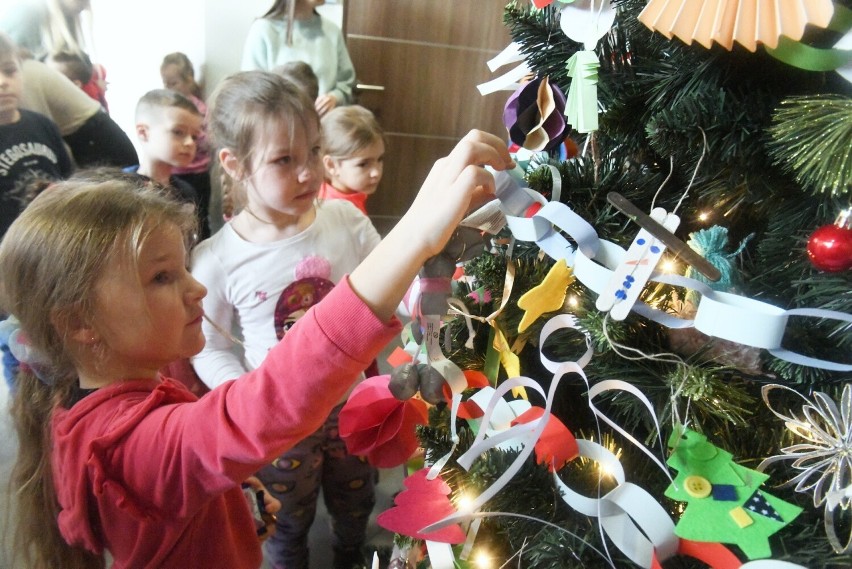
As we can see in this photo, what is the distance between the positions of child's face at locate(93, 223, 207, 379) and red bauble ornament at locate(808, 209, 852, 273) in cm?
69

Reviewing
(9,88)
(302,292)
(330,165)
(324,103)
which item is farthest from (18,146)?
(324,103)

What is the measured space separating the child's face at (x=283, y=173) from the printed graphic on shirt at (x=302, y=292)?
122mm

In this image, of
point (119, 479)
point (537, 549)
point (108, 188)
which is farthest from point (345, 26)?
point (537, 549)

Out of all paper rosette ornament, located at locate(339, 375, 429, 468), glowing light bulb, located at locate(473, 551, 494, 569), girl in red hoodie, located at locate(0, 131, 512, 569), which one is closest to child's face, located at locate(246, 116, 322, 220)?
girl in red hoodie, located at locate(0, 131, 512, 569)

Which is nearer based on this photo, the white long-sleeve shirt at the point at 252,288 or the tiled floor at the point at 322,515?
the white long-sleeve shirt at the point at 252,288

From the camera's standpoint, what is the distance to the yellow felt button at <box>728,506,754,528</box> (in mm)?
433

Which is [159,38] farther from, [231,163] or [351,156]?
[231,163]

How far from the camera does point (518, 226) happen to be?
549 millimetres

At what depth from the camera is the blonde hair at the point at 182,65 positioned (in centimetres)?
275

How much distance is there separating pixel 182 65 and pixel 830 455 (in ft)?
9.66

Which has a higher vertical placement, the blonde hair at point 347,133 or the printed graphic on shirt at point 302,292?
the blonde hair at point 347,133

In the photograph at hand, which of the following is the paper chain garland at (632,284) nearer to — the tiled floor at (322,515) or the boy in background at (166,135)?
the tiled floor at (322,515)

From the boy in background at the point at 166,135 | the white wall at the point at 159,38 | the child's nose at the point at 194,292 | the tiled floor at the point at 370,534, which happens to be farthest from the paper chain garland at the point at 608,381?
the white wall at the point at 159,38

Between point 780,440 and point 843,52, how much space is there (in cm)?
29
